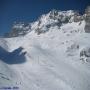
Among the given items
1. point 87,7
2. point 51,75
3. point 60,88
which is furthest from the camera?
point 87,7

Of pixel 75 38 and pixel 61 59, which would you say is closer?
pixel 61 59

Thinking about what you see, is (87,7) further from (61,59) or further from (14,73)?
(14,73)

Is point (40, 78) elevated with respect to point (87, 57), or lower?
lower

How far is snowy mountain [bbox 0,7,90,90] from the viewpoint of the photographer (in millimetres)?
34406

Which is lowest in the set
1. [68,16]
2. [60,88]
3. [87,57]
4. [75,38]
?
[60,88]

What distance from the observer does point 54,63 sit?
45906 mm

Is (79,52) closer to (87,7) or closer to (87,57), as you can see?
(87,57)

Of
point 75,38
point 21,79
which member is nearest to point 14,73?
point 21,79

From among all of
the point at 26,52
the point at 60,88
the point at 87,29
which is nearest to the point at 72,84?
the point at 60,88

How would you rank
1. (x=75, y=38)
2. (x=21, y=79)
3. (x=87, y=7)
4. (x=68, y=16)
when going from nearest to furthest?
1. (x=21, y=79)
2. (x=75, y=38)
3. (x=87, y=7)
4. (x=68, y=16)

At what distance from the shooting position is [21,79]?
35969mm

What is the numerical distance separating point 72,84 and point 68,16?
55.0 meters

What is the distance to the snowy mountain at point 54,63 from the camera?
113 feet

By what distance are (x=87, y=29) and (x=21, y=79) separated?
117ft
